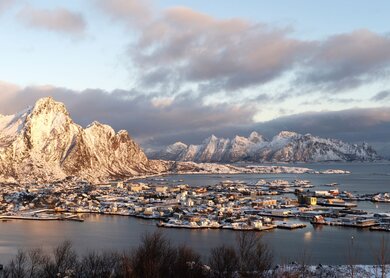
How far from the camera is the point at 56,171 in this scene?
227ft

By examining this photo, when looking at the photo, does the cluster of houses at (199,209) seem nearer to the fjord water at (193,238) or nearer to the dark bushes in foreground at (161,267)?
the fjord water at (193,238)

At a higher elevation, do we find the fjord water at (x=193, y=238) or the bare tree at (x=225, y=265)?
the bare tree at (x=225, y=265)

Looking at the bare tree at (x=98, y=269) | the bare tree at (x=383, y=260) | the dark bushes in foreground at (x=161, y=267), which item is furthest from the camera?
the bare tree at (x=98, y=269)

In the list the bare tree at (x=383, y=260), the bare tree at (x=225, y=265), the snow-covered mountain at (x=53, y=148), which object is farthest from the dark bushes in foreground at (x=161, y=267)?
the snow-covered mountain at (x=53, y=148)

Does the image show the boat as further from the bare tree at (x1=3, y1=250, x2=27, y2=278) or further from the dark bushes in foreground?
the bare tree at (x1=3, y1=250, x2=27, y2=278)

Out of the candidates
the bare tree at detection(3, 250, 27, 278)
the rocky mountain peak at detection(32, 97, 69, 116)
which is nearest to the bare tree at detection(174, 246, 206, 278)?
the bare tree at detection(3, 250, 27, 278)

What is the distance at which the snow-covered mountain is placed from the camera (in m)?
65.6

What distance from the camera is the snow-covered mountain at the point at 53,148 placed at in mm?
65569

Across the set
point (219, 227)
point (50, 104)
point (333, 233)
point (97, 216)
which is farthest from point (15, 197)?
point (50, 104)

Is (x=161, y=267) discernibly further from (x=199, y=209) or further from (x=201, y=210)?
(x=199, y=209)

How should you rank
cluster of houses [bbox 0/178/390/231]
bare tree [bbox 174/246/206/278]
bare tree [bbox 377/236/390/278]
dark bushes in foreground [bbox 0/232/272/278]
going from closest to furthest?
1. bare tree [bbox 377/236/390/278]
2. dark bushes in foreground [bbox 0/232/272/278]
3. bare tree [bbox 174/246/206/278]
4. cluster of houses [bbox 0/178/390/231]

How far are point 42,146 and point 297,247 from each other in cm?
5685

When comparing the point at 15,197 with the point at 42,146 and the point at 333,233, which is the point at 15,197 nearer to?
the point at 333,233

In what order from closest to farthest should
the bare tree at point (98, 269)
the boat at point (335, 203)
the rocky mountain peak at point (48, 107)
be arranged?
1. the bare tree at point (98, 269)
2. the boat at point (335, 203)
3. the rocky mountain peak at point (48, 107)
